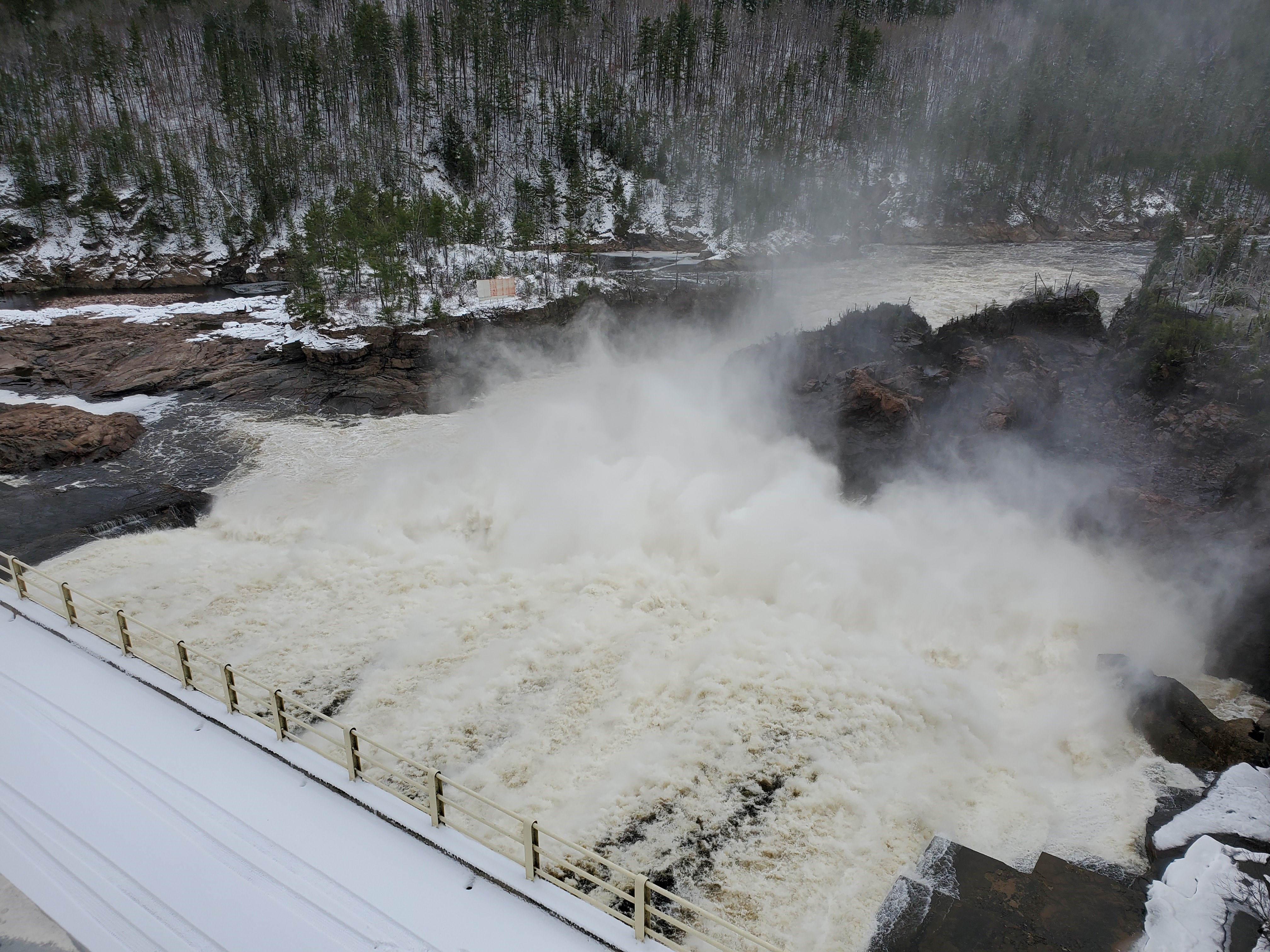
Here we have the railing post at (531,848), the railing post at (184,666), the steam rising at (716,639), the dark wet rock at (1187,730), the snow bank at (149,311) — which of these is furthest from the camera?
the snow bank at (149,311)

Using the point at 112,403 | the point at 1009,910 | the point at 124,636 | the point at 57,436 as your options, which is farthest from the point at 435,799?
the point at 112,403

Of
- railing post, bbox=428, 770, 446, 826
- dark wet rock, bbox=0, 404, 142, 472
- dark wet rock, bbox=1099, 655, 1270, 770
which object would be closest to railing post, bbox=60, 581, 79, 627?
railing post, bbox=428, 770, 446, 826

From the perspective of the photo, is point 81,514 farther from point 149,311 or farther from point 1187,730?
point 149,311

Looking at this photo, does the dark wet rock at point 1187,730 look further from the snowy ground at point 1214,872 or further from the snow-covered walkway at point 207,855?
the snow-covered walkway at point 207,855

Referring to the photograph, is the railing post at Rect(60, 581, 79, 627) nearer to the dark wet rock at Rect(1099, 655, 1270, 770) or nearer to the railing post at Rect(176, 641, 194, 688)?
the railing post at Rect(176, 641, 194, 688)

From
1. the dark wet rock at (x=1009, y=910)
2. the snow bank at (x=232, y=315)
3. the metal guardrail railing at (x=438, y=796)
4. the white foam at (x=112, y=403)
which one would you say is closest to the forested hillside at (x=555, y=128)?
the snow bank at (x=232, y=315)
